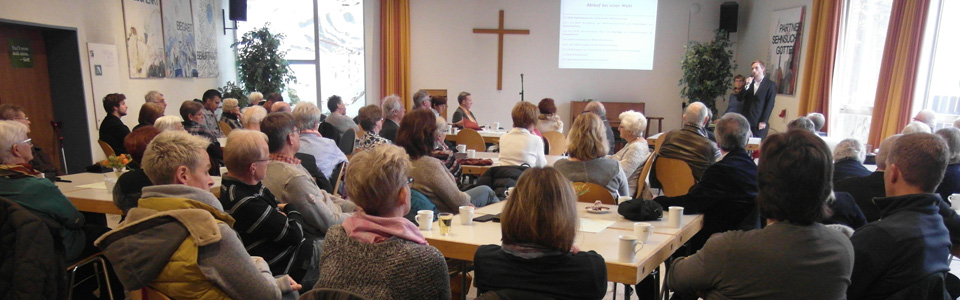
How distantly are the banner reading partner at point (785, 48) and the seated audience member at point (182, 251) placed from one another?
8160 mm

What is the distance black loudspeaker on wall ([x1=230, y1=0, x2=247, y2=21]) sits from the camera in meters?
9.45

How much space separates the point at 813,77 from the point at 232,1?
840 centimetres

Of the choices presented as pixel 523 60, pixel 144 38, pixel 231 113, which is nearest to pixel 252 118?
pixel 231 113

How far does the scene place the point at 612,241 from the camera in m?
2.49

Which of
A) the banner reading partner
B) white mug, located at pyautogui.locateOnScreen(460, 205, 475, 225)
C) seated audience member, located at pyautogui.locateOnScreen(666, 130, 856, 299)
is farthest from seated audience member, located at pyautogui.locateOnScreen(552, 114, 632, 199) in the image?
the banner reading partner

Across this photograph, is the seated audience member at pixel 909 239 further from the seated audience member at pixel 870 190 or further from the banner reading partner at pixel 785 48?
the banner reading partner at pixel 785 48

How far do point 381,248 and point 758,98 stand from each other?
295 inches

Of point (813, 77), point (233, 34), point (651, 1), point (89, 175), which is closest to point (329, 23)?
point (233, 34)

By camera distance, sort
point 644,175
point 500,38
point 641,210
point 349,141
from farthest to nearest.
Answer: point 500,38 → point 349,141 → point 644,175 → point 641,210

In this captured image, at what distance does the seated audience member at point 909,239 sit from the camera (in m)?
1.93

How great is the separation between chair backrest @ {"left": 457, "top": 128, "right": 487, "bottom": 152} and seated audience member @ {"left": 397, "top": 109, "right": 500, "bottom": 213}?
102 inches

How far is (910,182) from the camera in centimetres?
205

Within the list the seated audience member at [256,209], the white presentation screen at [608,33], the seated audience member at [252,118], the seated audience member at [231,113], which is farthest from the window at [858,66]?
the seated audience member at [231,113]

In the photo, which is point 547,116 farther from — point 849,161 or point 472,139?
point 849,161
